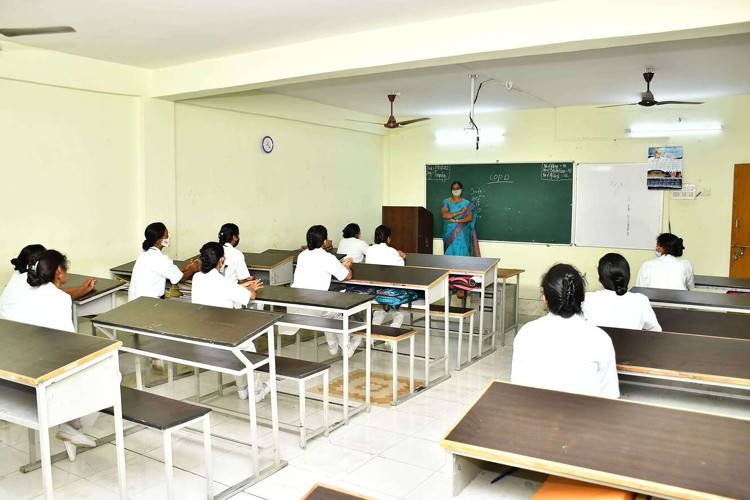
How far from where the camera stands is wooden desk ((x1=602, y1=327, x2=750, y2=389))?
272cm

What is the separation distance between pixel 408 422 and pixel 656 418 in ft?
7.96

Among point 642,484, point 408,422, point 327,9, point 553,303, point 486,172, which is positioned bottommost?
point 408,422

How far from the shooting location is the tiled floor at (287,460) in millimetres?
3266

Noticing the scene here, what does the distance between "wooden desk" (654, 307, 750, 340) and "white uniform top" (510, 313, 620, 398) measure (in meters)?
1.54

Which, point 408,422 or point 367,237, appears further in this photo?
point 367,237

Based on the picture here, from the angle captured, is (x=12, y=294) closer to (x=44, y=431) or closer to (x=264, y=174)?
(x=44, y=431)

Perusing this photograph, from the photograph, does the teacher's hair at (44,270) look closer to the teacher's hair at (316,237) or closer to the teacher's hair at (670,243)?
the teacher's hair at (316,237)

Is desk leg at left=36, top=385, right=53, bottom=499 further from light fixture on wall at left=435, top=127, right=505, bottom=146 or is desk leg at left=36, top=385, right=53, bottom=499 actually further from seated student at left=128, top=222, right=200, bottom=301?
light fixture on wall at left=435, top=127, right=505, bottom=146

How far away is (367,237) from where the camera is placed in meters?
9.45

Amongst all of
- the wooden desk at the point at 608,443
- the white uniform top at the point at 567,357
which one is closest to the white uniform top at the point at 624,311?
the white uniform top at the point at 567,357

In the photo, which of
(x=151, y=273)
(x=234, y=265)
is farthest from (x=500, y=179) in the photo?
(x=151, y=273)

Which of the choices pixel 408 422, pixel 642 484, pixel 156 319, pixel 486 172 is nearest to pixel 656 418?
pixel 642 484

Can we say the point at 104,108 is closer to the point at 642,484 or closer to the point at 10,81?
the point at 10,81

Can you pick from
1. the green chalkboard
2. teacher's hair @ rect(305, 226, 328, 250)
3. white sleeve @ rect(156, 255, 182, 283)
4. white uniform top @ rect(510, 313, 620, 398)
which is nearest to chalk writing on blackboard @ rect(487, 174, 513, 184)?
the green chalkboard
